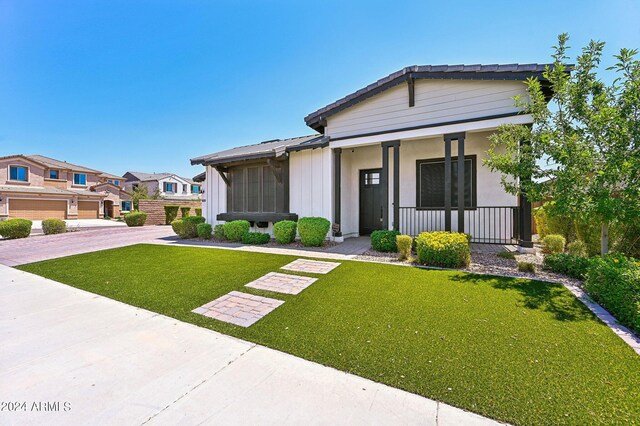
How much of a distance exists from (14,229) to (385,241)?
59.8 feet

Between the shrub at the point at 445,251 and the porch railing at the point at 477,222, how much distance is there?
8.41 feet

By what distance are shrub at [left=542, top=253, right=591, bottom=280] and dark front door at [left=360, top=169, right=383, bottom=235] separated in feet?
18.0

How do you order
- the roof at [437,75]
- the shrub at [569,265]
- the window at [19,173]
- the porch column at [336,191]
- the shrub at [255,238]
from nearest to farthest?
the shrub at [569,265]
the roof at [437,75]
the porch column at [336,191]
the shrub at [255,238]
the window at [19,173]

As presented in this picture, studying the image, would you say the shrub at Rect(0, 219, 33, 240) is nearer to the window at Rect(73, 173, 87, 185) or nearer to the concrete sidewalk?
the concrete sidewalk

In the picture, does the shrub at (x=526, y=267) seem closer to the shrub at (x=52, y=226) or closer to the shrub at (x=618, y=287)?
the shrub at (x=618, y=287)

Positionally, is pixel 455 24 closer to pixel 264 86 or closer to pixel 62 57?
pixel 264 86

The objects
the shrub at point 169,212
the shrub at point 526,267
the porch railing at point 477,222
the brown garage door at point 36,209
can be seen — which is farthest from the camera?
the brown garage door at point 36,209

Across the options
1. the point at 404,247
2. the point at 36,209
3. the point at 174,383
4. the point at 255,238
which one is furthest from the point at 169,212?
the point at 174,383

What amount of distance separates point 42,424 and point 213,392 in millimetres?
1070

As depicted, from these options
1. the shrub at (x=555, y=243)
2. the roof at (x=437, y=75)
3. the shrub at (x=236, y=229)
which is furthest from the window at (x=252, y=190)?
the shrub at (x=555, y=243)

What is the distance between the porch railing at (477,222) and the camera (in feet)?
26.3

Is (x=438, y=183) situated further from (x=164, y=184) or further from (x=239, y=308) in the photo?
(x=164, y=184)

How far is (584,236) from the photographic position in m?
6.74

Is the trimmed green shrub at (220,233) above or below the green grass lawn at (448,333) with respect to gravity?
above
